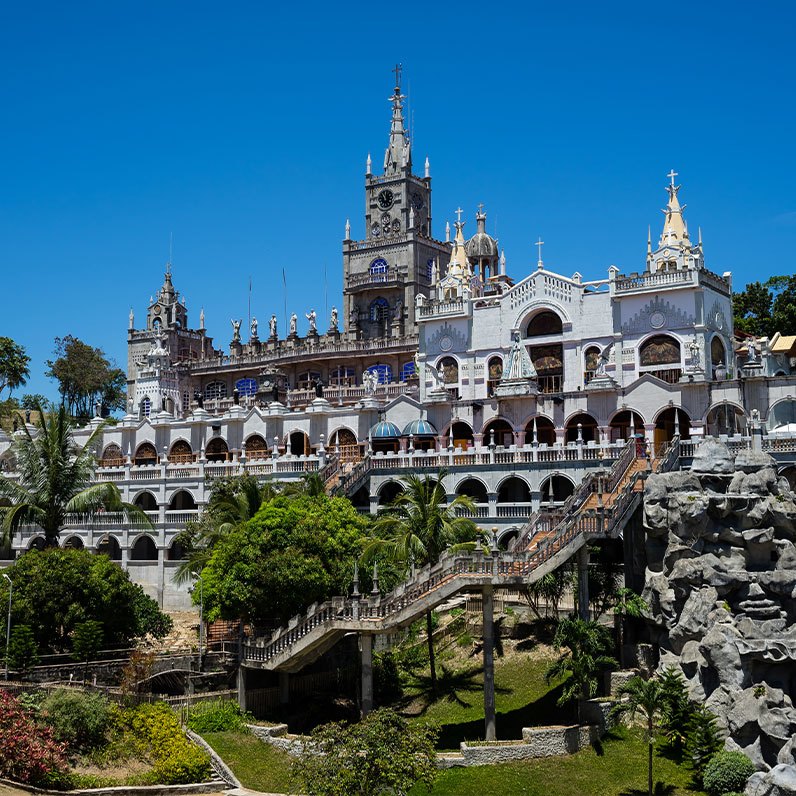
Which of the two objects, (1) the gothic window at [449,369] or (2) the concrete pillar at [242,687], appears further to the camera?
(1) the gothic window at [449,369]

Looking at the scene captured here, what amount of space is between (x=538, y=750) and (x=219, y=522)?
19.7 metres

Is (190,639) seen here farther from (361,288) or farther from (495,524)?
(361,288)

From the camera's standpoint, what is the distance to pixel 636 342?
6222cm

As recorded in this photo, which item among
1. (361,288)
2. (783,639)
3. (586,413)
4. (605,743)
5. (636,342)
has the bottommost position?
(605,743)

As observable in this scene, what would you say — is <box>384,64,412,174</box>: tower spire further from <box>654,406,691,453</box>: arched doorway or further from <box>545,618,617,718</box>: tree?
<box>545,618,617,718</box>: tree

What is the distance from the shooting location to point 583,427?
62.4 m

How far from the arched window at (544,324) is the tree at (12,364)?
48.1 meters

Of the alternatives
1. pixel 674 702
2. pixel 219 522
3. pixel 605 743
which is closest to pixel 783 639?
pixel 674 702

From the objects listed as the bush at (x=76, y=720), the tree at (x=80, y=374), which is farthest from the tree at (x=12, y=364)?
the bush at (x=76, y=720)

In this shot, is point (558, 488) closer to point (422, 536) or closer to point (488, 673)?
point (422, 536)

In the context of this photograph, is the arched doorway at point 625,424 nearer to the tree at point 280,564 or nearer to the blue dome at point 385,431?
the blue dome at point 385,431

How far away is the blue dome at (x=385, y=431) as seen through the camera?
211 feet

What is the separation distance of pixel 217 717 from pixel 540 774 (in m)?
11.1

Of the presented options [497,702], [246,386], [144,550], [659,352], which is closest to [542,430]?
[659,352]
